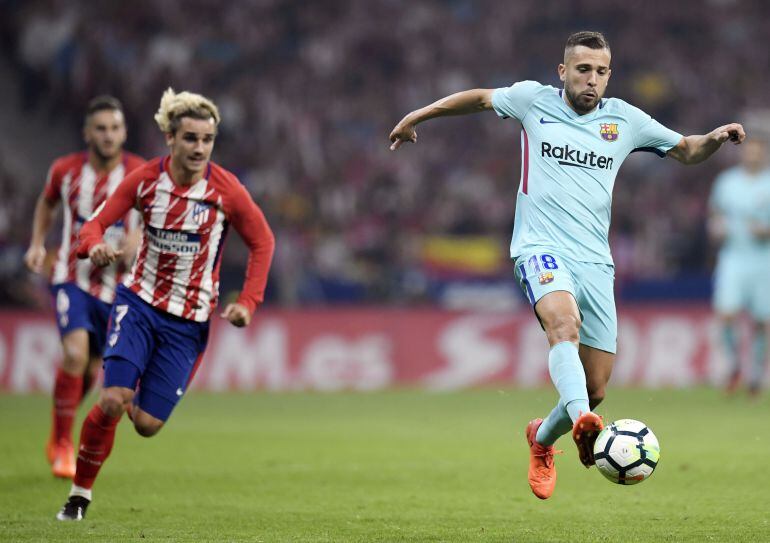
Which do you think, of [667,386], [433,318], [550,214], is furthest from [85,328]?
[667,386]

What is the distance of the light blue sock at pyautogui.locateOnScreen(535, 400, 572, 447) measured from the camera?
6477 mm

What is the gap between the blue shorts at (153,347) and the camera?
670cm

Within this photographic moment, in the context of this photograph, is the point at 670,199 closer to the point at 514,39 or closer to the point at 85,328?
the point at 514,39

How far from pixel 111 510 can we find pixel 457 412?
267 inches

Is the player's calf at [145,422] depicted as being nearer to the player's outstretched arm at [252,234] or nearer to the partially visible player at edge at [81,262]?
A: the player's outstretched arm at [252,234]

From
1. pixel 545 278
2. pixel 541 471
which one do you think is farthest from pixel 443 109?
pixel 541 471

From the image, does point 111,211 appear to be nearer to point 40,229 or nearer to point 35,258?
point 35,258

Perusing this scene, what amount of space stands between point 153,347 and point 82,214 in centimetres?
227

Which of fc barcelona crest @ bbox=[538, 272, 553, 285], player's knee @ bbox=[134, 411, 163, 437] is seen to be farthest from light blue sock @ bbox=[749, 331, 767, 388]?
player's knee @ bbox=[134, 411, 163, 437]

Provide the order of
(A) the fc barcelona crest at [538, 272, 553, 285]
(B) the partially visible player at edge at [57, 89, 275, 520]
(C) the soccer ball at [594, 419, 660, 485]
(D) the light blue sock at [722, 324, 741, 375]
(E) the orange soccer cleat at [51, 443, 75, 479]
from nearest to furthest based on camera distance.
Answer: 1. (C) the soccer ball at [594, 419, 660, 485]
2. (A) the fc barcelona crest at [538, 272, 553, 285]
3. (B) the partially visible player at edge at [57, 89, 275, 520]
4. (E) the orange soccer cleat at [51, 443, 75, 479]
5. (D) the light blue sock at [722, 324, 741, 375]

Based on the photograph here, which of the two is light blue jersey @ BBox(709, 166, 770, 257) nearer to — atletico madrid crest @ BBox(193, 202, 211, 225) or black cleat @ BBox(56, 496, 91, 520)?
atletico madrid crest @ BBox(193, 202, 211, 225)

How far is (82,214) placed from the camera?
8852 mm

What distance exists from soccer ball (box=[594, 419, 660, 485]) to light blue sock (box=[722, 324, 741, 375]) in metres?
8.85

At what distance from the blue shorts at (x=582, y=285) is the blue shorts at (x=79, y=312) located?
11.4 ft
